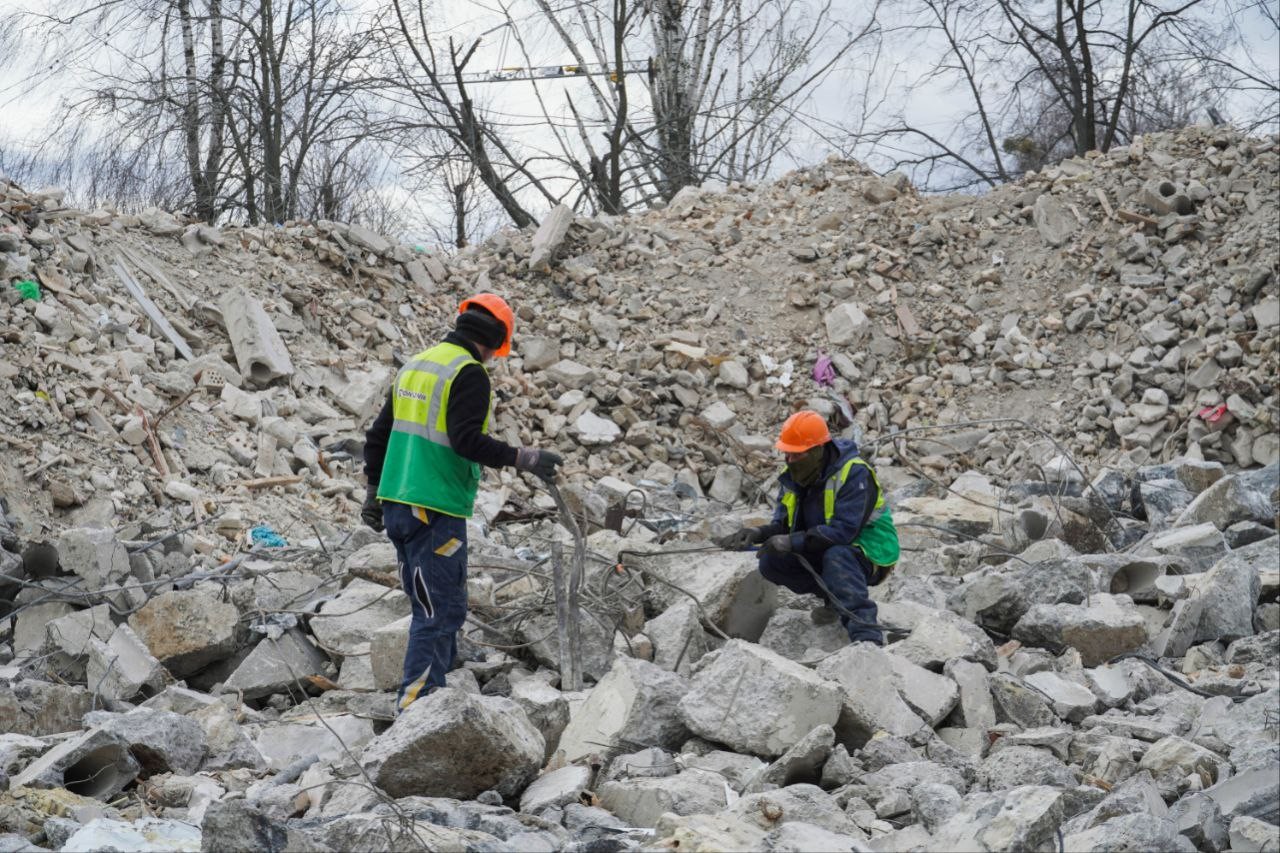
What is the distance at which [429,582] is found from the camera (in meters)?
4.55

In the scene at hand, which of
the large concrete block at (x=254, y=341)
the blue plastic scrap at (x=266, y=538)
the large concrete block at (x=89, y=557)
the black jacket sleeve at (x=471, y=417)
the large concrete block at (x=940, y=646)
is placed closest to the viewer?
the black jacket sleeve at (x=471, y=417)

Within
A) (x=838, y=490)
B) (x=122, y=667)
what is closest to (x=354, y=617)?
(x=122, y=667)

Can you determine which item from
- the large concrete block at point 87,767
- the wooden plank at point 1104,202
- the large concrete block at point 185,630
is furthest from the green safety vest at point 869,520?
the wooden plank at point 1104,202

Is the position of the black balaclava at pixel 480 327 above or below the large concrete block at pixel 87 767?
above

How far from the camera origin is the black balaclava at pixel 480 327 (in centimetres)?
464

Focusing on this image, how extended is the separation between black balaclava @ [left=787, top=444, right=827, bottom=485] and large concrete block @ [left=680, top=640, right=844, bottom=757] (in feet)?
5.11

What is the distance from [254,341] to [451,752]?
7.64m

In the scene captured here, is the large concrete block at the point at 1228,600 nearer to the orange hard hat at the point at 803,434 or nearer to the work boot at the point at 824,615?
the work boot at the point at 824,615

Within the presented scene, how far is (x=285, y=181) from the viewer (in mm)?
16969

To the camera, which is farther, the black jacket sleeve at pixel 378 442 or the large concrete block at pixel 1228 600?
the large concrete block at pixel 1228 600

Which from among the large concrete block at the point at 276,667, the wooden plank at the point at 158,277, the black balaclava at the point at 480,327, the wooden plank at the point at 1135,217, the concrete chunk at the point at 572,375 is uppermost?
the wooden plank at the point at 1135,217

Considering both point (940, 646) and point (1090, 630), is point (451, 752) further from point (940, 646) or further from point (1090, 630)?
point (1090, 630)

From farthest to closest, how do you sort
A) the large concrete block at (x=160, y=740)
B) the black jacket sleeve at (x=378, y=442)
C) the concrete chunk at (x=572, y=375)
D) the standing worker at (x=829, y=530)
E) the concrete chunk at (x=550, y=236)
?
1. the concrete chunk at (x=550, y=236)
2. the concrete chunk at (x=572, y=375)
3. the standing worker at (x=829, y=530)
4. the black jacket sleeve at (x=378, y=442)
5. the large concrete block at (x=160, y=740)

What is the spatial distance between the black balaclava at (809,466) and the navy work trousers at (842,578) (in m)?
0.36
